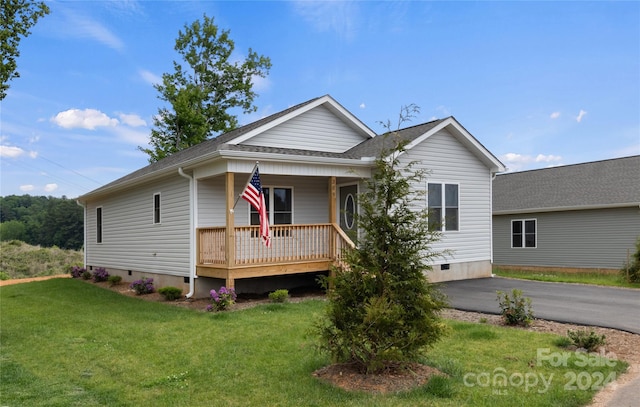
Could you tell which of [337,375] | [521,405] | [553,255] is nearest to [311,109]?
[337,375]

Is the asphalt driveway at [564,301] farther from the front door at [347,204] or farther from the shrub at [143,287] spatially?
the shrub at [143,287]

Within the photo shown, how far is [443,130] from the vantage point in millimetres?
14258

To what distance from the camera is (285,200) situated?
1372cm

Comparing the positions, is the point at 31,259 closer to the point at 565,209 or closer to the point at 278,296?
the point at 278,296

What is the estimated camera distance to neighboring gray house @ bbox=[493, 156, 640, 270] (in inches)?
715

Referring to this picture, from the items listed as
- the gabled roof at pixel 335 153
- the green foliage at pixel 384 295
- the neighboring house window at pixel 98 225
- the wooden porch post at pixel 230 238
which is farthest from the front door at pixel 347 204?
the neighboring house window at pixel 98 225

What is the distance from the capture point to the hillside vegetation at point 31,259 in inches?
1209

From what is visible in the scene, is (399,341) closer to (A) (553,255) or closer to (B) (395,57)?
(B) (395,57)

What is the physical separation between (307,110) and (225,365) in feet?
31.7

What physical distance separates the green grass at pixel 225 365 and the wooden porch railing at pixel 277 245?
177 centimetres

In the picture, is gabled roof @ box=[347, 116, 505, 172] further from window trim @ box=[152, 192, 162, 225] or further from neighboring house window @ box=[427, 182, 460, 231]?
window trim @ box=[152, 192, 162, 225]

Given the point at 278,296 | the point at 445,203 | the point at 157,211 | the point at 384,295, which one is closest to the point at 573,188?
the point at 445,203

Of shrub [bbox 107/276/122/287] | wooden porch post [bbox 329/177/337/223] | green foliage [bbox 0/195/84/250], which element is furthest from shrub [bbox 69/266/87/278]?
green foliage [bbox 0/195/84/250]

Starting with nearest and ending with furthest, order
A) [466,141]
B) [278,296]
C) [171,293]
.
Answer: [278,296] → [171,293] → [466,141]
